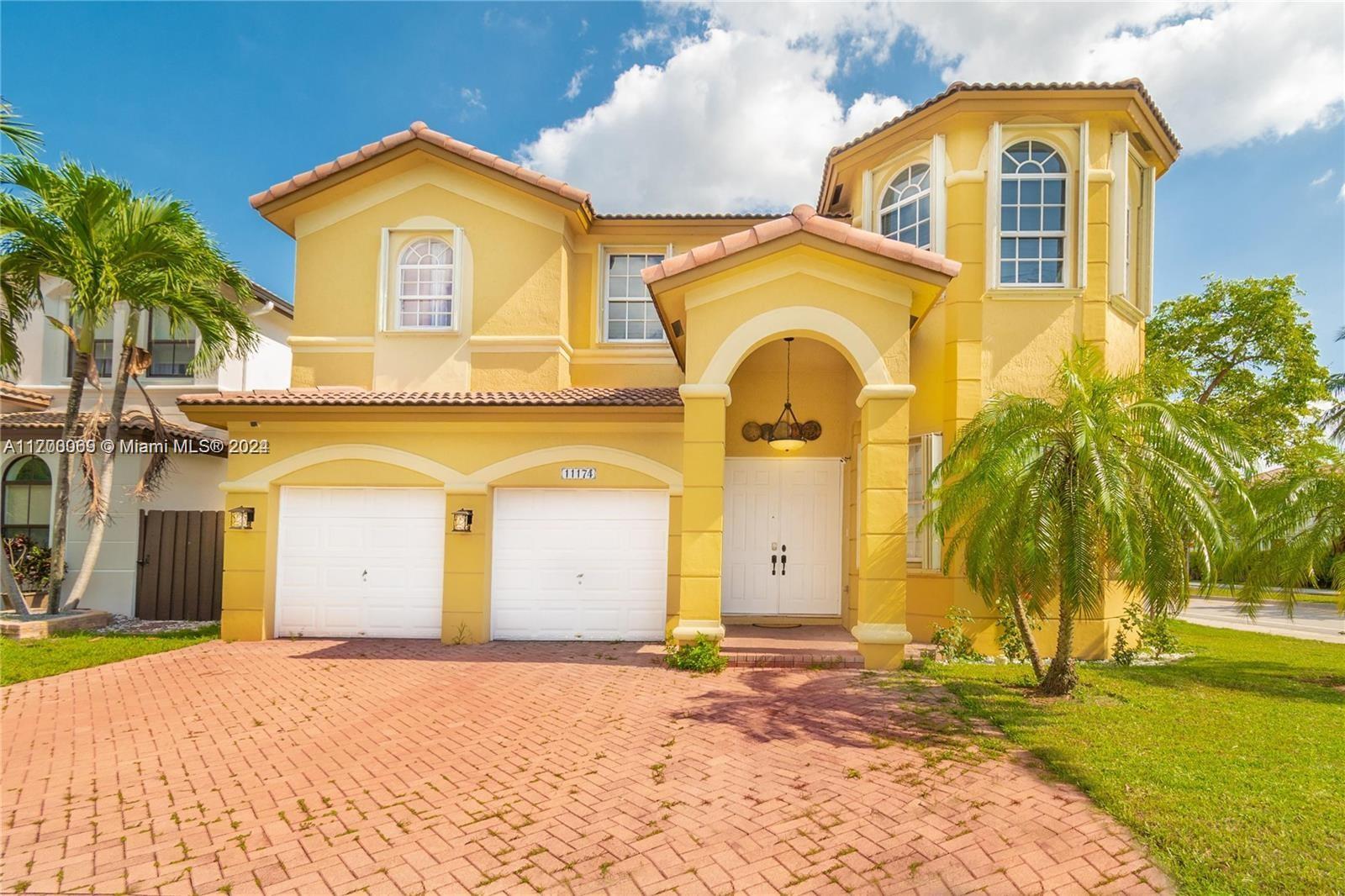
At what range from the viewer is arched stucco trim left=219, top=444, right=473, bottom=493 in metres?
11.5

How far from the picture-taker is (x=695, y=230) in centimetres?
1394

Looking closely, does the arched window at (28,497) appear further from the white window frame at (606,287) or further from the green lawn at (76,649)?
the white window frame at (606,287)

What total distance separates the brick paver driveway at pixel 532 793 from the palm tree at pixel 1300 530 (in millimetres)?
5385

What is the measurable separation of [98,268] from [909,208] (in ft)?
44.1

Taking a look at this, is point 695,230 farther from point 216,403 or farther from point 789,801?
point 789,801

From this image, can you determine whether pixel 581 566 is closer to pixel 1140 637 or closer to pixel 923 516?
pixel 923 516

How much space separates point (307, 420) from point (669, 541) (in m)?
6.17

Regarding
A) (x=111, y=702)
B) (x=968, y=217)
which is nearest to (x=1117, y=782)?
(x=968, y=217)

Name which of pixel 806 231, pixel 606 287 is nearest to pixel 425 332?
pixel 606 287

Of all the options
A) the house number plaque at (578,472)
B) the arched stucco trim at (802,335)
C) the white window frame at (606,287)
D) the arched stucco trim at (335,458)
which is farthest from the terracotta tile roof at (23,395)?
the arched stucco trim at (802,335)

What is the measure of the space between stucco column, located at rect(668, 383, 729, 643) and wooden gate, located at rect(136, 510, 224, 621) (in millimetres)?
9982

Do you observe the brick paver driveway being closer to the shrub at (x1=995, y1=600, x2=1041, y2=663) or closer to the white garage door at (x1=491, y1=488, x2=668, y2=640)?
the shrub at (x1=995, y1=600, x2=1041, y2=663)

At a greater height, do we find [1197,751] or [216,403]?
[216,403]

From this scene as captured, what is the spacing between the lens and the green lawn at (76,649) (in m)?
9.48
